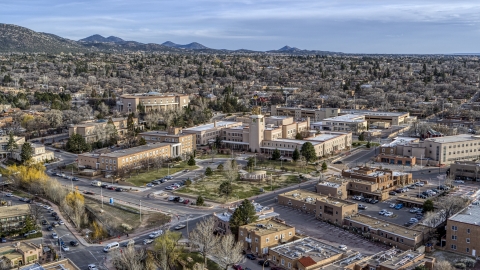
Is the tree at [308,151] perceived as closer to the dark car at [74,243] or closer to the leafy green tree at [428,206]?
the leafy green tree at [428,206]

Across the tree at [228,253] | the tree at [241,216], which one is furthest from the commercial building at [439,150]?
the tree at [228,253]

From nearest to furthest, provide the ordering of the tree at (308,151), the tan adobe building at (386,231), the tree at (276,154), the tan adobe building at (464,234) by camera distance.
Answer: the tan adobe building at (464,234) < the tan adobe building at (386,231) < the tree at (308,151) < the tree at (276,154)

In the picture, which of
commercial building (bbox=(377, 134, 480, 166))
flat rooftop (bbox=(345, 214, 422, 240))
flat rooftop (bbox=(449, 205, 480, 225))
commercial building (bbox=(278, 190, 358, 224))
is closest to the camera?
flat rooftop (bbox=(449, 205, 480, 225))

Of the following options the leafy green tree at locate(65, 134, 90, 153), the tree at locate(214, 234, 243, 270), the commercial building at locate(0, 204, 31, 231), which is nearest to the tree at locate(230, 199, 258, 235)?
the tree at locate(214, 234, 243, 270)

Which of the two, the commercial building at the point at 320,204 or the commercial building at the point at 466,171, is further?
the commercial building at the point at 466,171

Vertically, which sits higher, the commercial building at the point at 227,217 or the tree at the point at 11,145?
the tree at the point at 11,145

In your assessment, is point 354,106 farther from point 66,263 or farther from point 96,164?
point 66,263

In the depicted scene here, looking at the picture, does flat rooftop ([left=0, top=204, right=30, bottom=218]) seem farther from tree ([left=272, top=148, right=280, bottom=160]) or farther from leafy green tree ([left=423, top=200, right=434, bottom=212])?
leafy green tree ([left=423, top=200, right=434, bottom=212])

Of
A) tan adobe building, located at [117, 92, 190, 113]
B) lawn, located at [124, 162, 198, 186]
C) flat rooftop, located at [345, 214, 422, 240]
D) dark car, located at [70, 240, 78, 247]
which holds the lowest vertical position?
dark car, located at [70, 240, 78, 247]
